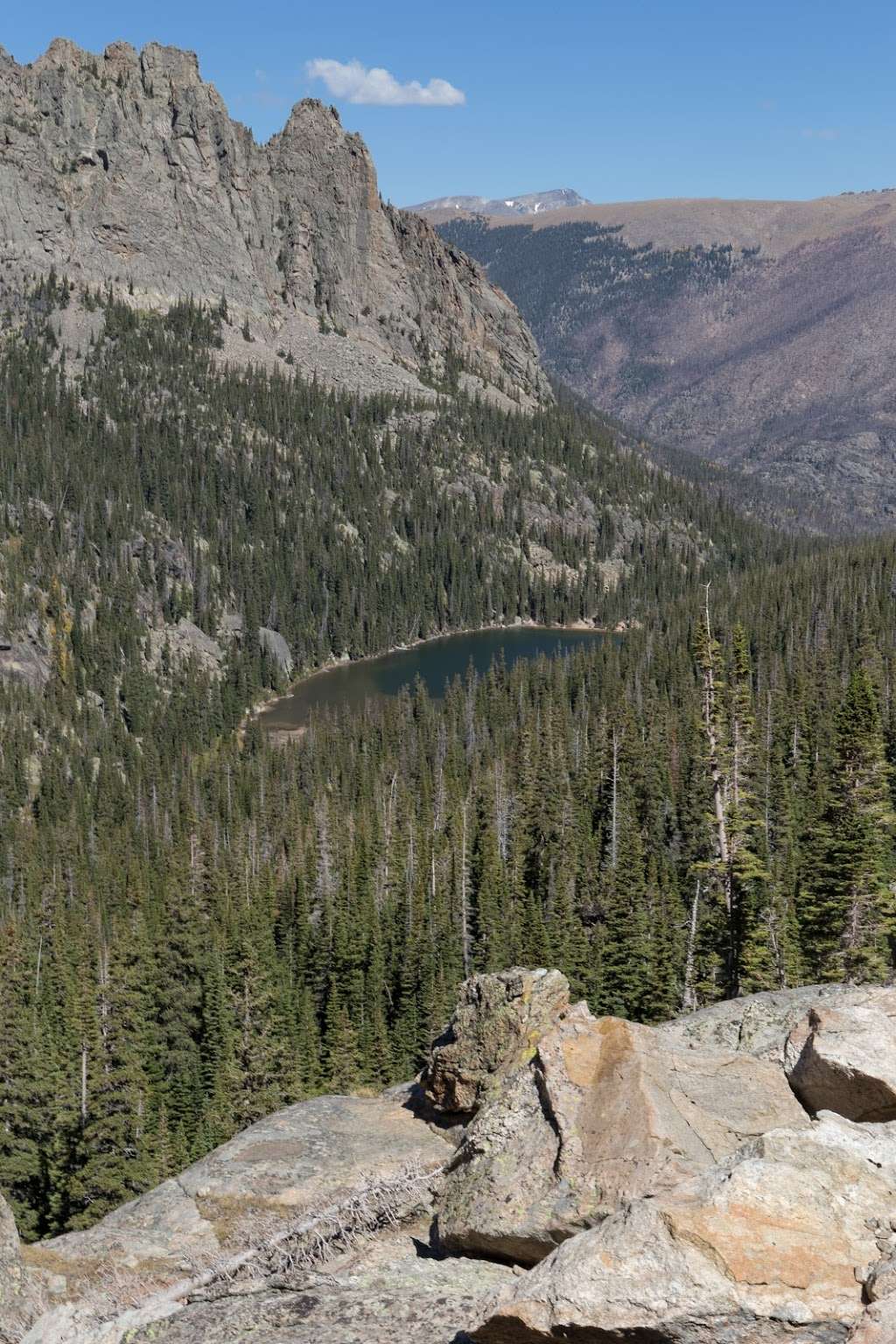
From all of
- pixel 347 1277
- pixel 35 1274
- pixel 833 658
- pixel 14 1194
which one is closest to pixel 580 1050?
pixel 347 1277

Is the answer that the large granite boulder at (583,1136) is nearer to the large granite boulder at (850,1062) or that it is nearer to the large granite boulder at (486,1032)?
the large granite boulder at (850,1062)

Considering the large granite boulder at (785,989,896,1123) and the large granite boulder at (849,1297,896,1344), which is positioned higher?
the large granite boulder at (849,1297,896,1344)

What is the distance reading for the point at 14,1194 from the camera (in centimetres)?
6462

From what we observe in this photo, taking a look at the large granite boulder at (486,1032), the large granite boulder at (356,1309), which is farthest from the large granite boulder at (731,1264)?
the large granite boulder at (486,1032)

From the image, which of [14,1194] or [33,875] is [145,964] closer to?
[14,1194]

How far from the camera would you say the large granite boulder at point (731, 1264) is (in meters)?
11.5

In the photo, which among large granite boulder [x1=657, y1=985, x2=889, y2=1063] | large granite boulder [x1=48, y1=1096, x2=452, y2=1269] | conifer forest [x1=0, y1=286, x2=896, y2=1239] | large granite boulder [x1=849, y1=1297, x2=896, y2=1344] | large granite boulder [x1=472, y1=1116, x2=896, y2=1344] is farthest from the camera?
conifer forest [x1=0, y1=286, x2=896, y2=1239]

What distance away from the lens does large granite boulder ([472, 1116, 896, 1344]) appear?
1151 cm

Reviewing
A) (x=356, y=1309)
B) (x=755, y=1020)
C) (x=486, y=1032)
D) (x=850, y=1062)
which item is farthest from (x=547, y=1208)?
(x=755, y=1020)

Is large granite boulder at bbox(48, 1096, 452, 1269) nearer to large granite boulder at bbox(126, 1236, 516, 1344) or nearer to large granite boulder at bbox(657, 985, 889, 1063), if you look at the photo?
large granite boulder at bbox(126, 1236, 516, 1344)

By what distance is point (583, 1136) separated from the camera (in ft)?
53.2

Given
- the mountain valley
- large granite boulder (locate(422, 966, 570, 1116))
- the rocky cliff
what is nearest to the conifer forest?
the mountain valley

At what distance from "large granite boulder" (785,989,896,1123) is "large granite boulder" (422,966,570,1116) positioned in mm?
6330

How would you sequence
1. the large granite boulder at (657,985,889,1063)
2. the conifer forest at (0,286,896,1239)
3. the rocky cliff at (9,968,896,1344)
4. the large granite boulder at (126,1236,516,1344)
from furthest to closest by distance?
the conifer forest at (0,286,896,1239) < the large granite boulder at (657,985,889,1063) < the large granite boulder at (126,1236,516,1344) < the rocky cliff at (9,968,896,1344)
